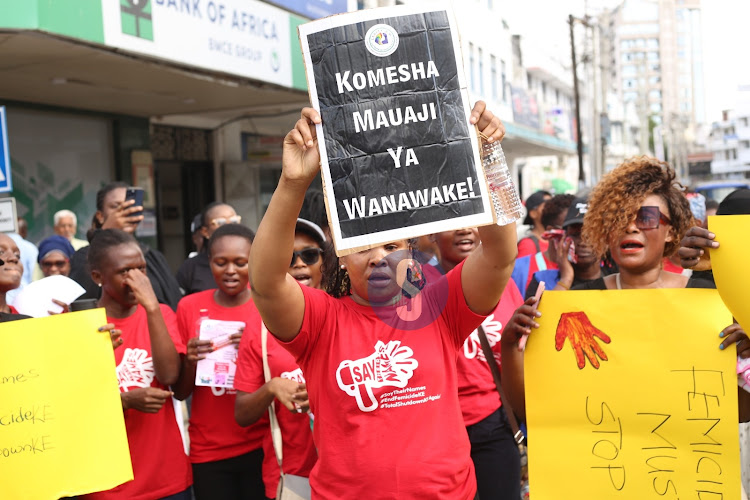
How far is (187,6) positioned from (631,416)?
7.44 m

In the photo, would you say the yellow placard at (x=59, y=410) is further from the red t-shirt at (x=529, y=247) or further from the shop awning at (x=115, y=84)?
the shop awning at (x=115, y=84)

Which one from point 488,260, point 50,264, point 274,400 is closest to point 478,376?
point 274,400

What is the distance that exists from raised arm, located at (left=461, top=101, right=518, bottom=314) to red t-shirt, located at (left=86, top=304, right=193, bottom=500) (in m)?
1.70

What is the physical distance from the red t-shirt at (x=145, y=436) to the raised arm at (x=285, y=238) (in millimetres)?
1341

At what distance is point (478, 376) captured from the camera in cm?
364

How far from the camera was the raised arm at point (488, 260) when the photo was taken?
2.23 m

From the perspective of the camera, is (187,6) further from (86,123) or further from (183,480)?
(183,480)

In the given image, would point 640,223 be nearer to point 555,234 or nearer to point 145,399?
point 555,234

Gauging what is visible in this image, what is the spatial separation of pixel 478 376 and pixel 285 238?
1.65 metres

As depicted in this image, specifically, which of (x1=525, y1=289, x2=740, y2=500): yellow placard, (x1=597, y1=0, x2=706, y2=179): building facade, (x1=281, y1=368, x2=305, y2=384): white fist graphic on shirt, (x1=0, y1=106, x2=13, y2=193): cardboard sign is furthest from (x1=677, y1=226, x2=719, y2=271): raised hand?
(x1=597, y1=0, x2=706, y2=179): building facade

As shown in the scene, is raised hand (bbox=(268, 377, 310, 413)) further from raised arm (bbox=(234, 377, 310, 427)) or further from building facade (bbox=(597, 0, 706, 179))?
building facade (bbox=(597, 0, 706, 179))

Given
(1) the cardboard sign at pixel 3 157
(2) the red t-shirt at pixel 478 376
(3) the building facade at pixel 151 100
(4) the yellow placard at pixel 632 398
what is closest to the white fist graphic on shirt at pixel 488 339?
(2) the red t-shirt at pixel 478 376

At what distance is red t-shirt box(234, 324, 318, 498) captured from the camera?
3430mm

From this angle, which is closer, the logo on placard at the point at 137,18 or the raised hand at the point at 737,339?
the raised hand at the point at 737,339
